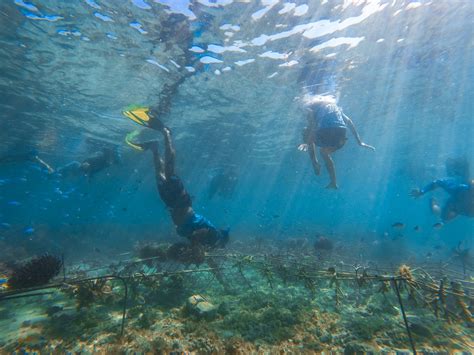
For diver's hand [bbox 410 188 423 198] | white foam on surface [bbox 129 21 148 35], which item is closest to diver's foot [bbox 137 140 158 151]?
white foam on surface [bbox 129 21 148 35]

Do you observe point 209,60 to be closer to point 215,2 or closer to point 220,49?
point 220,49

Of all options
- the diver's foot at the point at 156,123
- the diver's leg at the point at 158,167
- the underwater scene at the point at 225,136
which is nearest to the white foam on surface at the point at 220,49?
the underwater scene at the point at 225,136

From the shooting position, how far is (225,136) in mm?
24547

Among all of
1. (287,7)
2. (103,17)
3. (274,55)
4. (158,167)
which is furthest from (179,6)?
(158,167)

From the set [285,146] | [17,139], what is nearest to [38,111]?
[17,139]

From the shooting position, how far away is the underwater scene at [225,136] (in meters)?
4.47

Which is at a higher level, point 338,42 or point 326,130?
point 338,42

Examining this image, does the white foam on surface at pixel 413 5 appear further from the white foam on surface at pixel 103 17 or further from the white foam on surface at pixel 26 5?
the white foam on surface at pixel 26 5

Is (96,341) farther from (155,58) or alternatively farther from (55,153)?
(55,153)

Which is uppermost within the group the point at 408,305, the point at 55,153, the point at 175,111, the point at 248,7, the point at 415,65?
the point at 415,65

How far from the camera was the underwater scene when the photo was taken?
4469 mm

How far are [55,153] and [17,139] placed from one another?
5756 millimetres

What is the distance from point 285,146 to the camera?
29281 mm

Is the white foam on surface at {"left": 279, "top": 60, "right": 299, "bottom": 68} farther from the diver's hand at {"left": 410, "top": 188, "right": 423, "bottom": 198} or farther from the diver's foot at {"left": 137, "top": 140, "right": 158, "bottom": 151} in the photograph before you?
the diver's hand at {"left": 410, "top": 188, "right": 423, "bottom": 198}
